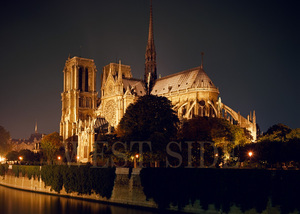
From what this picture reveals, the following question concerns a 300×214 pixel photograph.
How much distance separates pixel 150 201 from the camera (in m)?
30.6

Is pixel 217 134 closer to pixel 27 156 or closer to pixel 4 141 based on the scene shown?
pixel 27 156

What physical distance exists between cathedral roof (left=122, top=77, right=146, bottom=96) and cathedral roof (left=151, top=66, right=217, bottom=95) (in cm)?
255

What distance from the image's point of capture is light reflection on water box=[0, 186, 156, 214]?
1222 inches

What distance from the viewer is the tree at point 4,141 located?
3690 inches

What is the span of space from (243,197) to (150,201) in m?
8.44

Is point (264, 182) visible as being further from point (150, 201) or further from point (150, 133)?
point (150, 133)

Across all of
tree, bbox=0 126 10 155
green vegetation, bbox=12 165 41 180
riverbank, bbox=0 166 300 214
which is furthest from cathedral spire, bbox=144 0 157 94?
riverbank, bbox=0 166 300 214

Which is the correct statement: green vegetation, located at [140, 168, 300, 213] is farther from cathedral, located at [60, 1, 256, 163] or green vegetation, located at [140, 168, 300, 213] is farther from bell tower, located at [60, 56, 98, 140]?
bell tower, located at [60, 56, 98, 140]

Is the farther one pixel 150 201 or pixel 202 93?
pixel 202 93

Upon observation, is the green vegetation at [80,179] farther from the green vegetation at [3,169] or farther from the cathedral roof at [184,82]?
the cathedral roof at [184,82]

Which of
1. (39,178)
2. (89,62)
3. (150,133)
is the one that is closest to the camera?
(150,133)

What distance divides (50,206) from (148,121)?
12.0m

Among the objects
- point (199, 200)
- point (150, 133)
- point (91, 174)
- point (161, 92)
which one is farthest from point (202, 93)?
point (199, 200)

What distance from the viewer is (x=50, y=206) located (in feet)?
113
